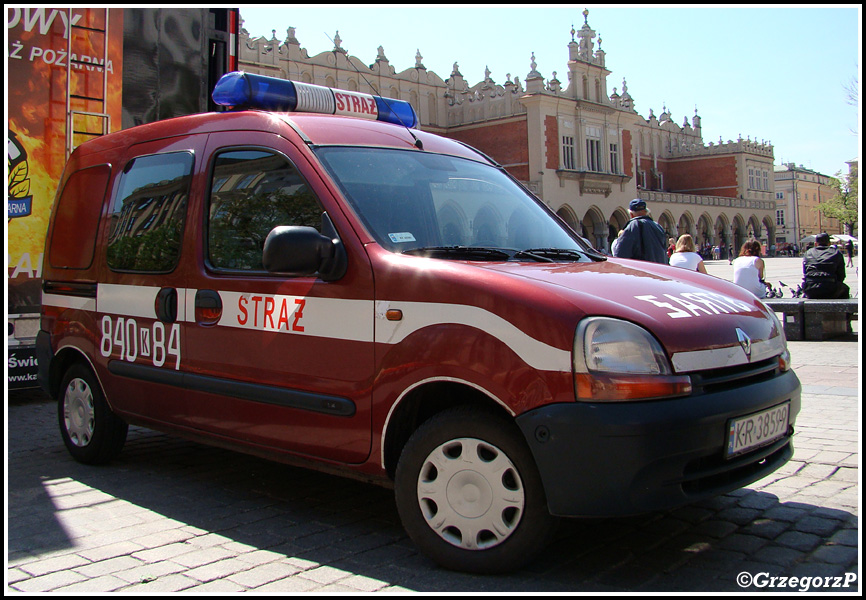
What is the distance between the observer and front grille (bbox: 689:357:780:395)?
299cm

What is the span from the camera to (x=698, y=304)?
3.31 m

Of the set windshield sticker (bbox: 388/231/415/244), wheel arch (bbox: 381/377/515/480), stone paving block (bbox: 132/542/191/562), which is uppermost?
windshield sticker (bbox: 388/231/415/244)

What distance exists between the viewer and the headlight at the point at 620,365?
2.86 m

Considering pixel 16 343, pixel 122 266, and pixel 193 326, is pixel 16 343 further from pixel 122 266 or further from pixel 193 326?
pixel 193 326

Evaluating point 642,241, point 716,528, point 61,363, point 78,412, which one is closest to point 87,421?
point 78,412

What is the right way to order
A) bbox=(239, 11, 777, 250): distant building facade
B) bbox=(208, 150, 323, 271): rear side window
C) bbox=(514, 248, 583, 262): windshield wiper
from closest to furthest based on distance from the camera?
bbox=(514, 248, 583, 262): windshield wiper < bbox=(208, 150, 323, 271): rear side window < bbox=(239, 11, 777, 250): distant building facade

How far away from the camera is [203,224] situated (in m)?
4.27

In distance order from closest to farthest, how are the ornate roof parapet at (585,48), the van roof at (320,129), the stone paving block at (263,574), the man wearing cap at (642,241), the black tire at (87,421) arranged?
the stone paving block at (263,574) → the van roof at (320,129) → the black tire at (87,421) → the man wearing cap at (642,241) → the ornate roof parapet at (585,48)

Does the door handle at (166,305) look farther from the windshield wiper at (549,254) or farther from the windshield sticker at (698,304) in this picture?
the windshield sticker at (698,304)

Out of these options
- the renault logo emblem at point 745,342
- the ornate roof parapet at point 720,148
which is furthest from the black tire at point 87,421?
the ornate roof parapet at point 720,148

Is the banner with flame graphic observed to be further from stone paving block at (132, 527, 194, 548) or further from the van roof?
stone paving block at (132, 527, 194, 548)

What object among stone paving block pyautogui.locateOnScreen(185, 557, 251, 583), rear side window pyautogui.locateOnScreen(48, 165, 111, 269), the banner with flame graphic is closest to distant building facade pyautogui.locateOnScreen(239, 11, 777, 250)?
the banner with flame graphic

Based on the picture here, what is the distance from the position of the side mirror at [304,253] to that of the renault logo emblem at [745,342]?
5.58 feet

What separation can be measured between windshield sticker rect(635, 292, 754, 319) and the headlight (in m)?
0.24
